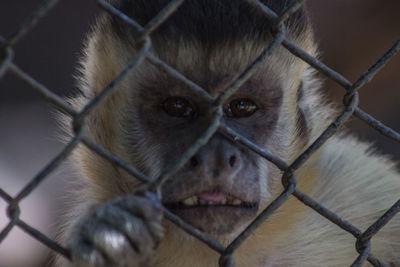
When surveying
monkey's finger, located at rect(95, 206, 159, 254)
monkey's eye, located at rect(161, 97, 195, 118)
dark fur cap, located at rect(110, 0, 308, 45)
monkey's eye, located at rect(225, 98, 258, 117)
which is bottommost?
monkey's finger, located at rect(95, 206, 159, 254)

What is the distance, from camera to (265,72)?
262cm

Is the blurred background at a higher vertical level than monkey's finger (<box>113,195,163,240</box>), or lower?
higher

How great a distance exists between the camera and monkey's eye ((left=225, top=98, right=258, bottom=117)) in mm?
2490

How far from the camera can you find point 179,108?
243 cm

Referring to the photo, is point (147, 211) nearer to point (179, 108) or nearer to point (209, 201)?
point (209, 201)

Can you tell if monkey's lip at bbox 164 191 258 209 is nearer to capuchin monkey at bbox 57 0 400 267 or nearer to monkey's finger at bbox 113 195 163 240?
capuchin monkey at bbox 57 0 400 267

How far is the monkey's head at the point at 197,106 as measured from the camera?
220 cm

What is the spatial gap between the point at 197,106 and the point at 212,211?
1.64 feet

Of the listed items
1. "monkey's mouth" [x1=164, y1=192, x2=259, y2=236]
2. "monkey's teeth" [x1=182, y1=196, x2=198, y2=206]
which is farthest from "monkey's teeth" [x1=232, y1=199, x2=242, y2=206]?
"monkey's teeth" [x1=182, y1=196, x2=198, y2=206]

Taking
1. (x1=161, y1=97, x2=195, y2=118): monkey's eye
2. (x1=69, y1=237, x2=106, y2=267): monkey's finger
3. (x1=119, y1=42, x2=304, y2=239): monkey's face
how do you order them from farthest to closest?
(x1=161, y1=97, x2=195, y2=118): monkey's eye
(x1=119, y1=42, x2=304, y2=239): monkey's face
(x1=69, y1=237, x2=106, y2=267): monkey's finger

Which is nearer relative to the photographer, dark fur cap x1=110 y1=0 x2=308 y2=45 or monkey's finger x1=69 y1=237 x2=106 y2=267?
monkey's finger x1=69 y1=237 x2=106 y2=267

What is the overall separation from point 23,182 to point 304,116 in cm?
335

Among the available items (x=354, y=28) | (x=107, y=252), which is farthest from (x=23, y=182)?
(x=107, y=252)

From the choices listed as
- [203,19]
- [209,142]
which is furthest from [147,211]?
[203,19]
